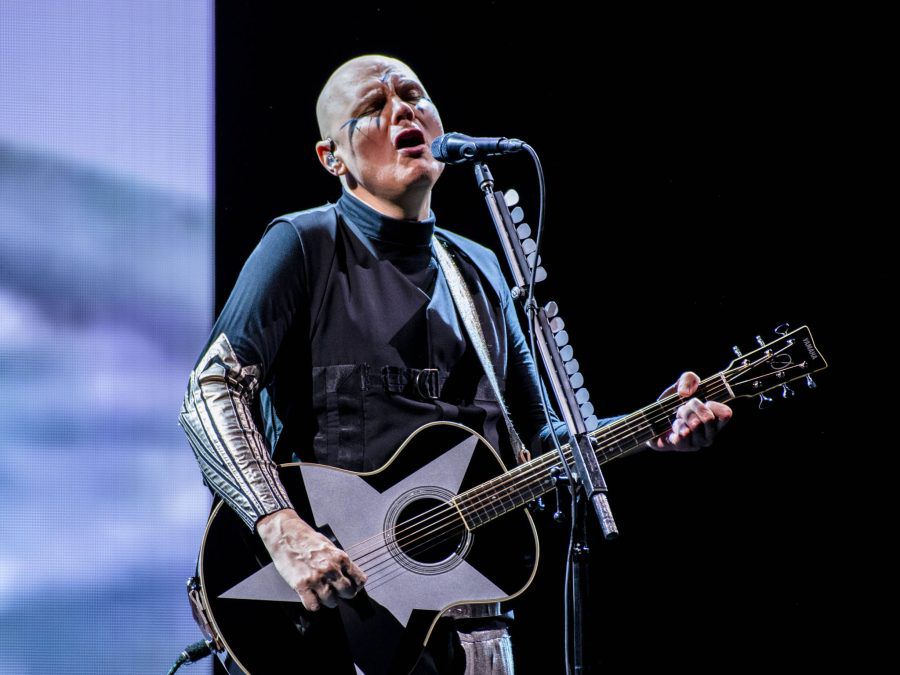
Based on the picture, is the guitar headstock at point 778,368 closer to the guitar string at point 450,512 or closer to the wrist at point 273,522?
the guitar string at point 450,512

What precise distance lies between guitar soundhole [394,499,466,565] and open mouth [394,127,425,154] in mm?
1001

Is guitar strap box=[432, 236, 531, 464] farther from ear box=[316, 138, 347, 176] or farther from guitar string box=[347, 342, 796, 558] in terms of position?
ear box=[316, 138, 347, 176]

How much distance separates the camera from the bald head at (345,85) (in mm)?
2613

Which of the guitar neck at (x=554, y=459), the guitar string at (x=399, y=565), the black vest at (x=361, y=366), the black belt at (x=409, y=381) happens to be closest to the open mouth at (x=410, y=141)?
the black vest at (x=361, y=366)

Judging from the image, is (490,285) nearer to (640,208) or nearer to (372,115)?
(372,115)

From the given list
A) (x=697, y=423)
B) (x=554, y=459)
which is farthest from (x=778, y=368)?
(x=554, y=459)

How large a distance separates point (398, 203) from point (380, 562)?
101 cm

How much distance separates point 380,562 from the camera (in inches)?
84.4

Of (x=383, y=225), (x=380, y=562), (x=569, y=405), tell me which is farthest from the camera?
(x=383, y=225)

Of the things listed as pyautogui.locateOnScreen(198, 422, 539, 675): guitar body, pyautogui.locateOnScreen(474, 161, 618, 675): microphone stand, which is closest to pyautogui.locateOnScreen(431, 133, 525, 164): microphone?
pyautogui.locateOnScreen(474, 161, 618, 675): microphone stand

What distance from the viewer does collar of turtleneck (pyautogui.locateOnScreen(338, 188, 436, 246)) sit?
98.5 inches

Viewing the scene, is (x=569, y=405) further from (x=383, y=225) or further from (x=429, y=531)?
(x=383, y=225)

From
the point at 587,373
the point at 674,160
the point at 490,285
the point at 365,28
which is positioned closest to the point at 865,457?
the point at 587,373

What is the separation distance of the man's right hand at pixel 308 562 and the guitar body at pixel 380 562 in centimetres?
13
